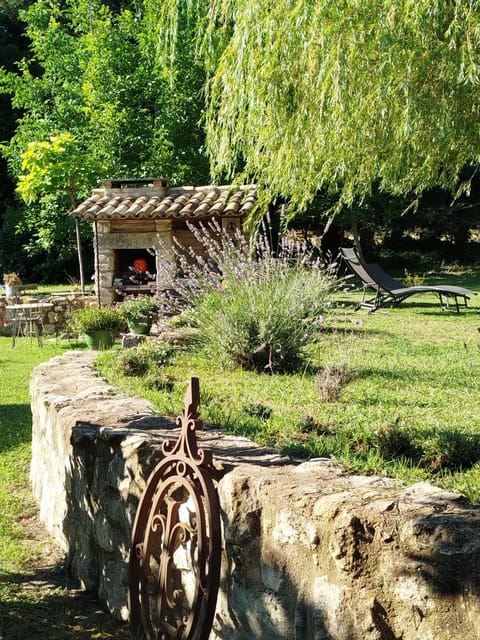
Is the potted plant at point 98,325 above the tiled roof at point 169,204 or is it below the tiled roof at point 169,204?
below

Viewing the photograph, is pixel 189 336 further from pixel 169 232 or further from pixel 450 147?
pixel 169 232

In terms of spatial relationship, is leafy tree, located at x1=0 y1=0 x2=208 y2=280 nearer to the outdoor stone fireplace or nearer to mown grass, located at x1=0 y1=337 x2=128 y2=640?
the outdoor stone fireplace

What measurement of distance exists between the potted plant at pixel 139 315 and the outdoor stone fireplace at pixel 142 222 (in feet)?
9.19

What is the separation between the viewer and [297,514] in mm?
2451

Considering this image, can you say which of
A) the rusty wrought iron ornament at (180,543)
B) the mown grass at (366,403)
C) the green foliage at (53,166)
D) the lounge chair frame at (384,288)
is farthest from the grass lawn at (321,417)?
the green foliage at (53,166)

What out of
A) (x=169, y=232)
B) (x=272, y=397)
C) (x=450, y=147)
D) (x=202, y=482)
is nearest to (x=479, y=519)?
(x=202, y=482)

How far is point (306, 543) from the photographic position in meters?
2.41

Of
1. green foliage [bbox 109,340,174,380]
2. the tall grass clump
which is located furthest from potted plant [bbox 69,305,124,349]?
the tall grass clump

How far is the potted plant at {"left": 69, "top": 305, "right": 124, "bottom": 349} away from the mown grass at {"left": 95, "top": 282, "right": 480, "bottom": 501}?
3.29m

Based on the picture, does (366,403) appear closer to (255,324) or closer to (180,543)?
(255,324)

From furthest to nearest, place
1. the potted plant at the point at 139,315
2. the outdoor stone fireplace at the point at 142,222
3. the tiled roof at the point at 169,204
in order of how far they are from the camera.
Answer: the outdoor stone fireplace at the point at 142,222 → the tiled roof at the point at 169,204 → the potted plant at the point at 139,315

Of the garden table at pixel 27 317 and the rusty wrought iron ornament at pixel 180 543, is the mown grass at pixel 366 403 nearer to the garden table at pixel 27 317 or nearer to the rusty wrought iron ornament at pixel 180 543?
the rusty wrought iron ornament at pixel 180 543

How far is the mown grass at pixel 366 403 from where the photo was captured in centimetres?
337

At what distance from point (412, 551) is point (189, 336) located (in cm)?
505
